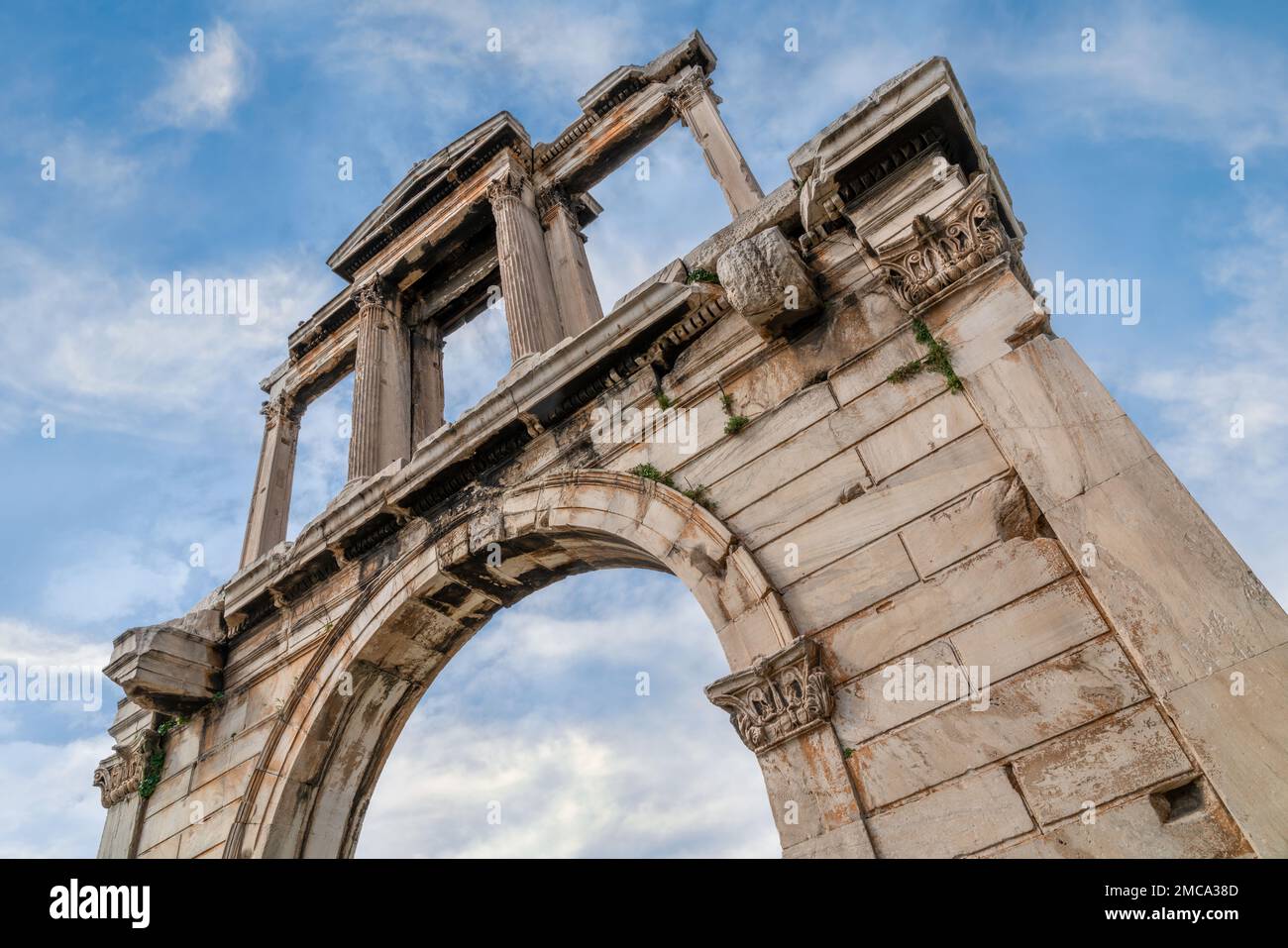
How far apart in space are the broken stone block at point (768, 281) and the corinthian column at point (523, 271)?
3.29 metres

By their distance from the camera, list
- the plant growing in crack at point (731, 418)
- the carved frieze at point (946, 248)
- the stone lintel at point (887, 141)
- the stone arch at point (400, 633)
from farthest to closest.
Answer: the stone arch at point (400, 633)
the plant growing in crack at point (731, 418)
the stone lintel at point (887, 141)
the carved frieze at point (946, 248)

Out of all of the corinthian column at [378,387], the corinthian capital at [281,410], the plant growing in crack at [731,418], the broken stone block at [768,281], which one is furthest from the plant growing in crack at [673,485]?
the corinthian capital at [281,410]

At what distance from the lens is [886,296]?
632 centimetres

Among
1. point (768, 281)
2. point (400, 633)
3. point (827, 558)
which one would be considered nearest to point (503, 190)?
point (400, 633)

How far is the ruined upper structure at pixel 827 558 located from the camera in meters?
4.31

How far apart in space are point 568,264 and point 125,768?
772 cm

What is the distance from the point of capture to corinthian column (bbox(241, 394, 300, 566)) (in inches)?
475

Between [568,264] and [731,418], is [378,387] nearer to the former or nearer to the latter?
[568,264]

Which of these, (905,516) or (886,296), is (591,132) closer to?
(886,296)

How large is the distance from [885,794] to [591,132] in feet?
33.0

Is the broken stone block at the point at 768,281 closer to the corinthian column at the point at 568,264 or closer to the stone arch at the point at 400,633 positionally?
the stone arch at the point at 400,633

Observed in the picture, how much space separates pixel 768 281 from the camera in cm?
632

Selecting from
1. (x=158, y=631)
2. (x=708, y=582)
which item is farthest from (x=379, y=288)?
(x=708, y=582)
